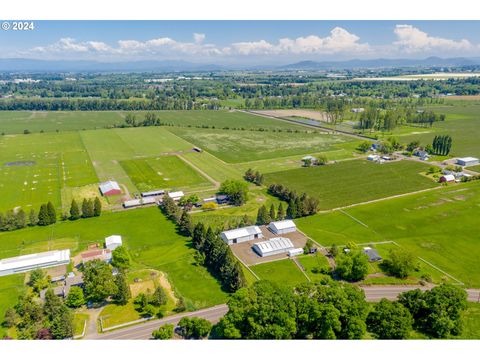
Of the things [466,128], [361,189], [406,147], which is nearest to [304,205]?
[361,189]

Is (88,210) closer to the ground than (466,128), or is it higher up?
closer to the ground

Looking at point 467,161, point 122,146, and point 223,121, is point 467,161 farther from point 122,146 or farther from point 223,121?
point 122,146

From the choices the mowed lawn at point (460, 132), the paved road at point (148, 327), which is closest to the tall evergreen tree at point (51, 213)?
the paved road at point (148, 327)

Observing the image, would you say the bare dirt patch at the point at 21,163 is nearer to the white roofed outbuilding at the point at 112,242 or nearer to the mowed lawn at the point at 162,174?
the mowed lawn at the point at 162,174

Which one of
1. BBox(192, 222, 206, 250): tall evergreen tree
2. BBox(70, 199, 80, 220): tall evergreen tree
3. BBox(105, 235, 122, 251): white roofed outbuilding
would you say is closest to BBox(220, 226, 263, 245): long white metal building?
BBox(192, 222, 206, 250): tall evergreen tree

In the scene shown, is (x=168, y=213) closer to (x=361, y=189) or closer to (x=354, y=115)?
(x=361, y=189)

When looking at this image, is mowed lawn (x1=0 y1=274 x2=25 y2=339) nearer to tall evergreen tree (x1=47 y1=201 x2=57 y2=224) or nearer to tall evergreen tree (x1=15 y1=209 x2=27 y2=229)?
tall evergreen tree (x1=15 y1=209 x2=27 y2=229)

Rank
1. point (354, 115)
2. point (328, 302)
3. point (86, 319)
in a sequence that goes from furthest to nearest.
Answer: point (354, 115) → point (86, 319) → point (328, 302)
